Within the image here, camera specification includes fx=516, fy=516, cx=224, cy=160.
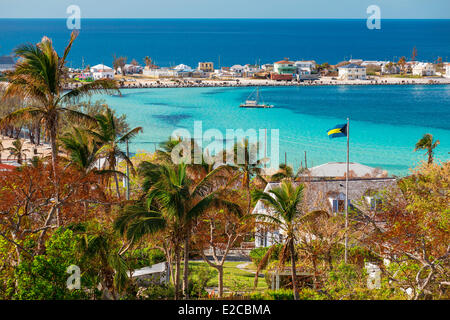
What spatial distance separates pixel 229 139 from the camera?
68875mm

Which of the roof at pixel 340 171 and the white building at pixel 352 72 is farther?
the white building at pixel 352 72

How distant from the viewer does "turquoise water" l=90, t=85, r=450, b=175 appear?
65688mm

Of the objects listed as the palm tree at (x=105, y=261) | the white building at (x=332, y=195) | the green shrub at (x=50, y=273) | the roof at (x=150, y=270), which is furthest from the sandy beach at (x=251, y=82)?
the green shrub at (x=50, y=273)

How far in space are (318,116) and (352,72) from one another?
57.0 meters

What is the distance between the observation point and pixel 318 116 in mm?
92625

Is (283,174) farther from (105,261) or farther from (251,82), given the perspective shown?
(251,82)

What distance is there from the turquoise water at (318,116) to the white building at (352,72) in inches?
461

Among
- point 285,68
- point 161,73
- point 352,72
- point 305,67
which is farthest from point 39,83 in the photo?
point 305,67

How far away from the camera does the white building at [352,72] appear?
14338 centimetres

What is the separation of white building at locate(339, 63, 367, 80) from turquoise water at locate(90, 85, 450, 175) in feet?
38.5

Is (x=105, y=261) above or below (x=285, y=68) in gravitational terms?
below

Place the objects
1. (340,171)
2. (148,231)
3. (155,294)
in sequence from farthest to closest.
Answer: (340,171) → (155,294) → (148,231)

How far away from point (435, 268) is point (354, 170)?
27788 millimetres

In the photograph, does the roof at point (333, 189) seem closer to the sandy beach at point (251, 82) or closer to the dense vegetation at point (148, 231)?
the dense vegetation at point (148, 231)
